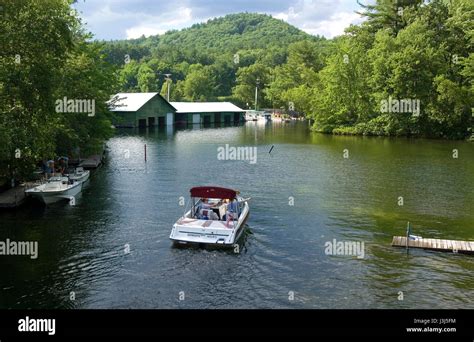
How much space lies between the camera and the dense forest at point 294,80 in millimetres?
25750

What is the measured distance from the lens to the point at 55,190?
33.8m

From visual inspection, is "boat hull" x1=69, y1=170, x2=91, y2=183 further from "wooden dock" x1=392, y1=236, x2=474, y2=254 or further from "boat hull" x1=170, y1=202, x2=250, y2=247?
"wooden dock" x1=392, y1=236, x2=474, y2=254

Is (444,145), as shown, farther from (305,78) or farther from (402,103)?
(305,78)

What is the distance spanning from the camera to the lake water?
19609 millimetres

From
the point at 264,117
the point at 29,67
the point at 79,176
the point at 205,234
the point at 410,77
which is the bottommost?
the point at 205,234

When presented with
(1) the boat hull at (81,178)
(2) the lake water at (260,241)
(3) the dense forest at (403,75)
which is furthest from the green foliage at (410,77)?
(1) the boat hull at (81,178)

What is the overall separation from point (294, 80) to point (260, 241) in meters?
120

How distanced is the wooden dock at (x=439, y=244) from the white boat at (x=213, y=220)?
8290mm

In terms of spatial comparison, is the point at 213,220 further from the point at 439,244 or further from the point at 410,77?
the point at 410,77

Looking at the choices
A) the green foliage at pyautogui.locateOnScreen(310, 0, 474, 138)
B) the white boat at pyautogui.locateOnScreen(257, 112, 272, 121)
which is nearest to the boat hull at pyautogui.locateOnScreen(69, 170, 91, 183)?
the green foliage at pyautogui.locateOnScreen(310, 0, 474, 138)

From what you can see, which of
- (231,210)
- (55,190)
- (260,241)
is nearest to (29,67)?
(55,190)
